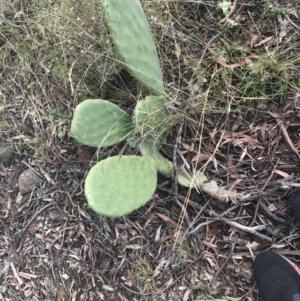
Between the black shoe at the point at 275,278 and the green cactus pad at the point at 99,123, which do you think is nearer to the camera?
the green cactus pad at the point at 99,123

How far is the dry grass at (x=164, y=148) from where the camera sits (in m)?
1.39

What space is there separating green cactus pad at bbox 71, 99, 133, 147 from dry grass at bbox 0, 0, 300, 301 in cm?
12

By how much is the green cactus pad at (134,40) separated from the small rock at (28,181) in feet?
1.93

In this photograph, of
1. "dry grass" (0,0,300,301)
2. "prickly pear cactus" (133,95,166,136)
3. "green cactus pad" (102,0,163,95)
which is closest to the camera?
"green cactus pad" (102,0,163,95)

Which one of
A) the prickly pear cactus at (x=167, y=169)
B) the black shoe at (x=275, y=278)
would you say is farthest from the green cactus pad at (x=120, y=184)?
the black shoe at (x=275, y=278)

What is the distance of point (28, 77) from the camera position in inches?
64.8

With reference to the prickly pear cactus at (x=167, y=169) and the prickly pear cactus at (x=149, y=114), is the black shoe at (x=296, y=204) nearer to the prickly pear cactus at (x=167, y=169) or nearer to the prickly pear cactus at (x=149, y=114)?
the prickly pear cactus at (x=167, y=169)

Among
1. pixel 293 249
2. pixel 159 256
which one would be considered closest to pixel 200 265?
pixel 159 256

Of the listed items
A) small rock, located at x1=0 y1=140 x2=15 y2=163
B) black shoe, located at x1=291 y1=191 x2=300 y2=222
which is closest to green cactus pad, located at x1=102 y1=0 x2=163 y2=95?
black shoe, located at x1=291 y1=191 x2=300 y2=222

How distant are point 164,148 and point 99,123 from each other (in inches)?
10.3

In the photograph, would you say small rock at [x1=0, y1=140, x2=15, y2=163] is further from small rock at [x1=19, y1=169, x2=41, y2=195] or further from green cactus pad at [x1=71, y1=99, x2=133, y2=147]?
green cactus pad at [x1=71, y1=99, x2=133, y2=147]

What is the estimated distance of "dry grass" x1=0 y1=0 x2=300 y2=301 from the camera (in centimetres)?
139

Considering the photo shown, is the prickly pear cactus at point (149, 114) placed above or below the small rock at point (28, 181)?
above

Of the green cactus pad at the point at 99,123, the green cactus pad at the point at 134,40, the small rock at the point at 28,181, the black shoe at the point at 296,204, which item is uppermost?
the green cactus pad at the point at 134,40
